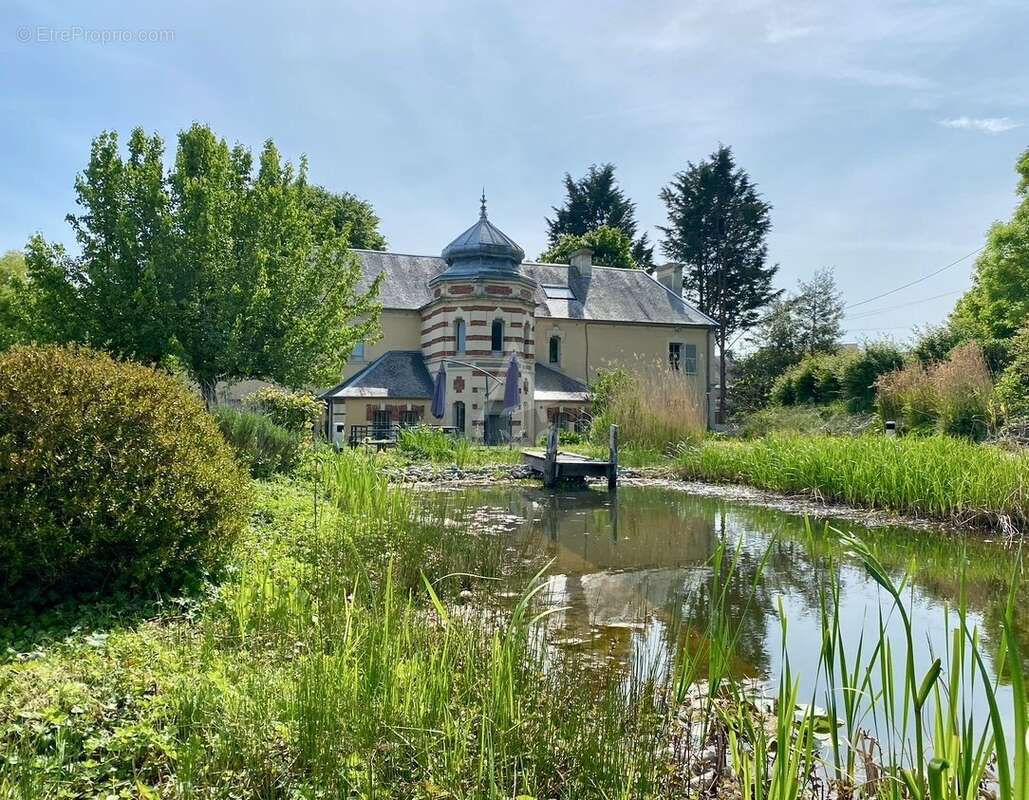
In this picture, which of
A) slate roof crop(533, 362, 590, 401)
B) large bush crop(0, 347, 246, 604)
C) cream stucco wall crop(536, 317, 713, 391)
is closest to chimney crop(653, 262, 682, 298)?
cream stucco wall crop(536, 317, 713, 391)

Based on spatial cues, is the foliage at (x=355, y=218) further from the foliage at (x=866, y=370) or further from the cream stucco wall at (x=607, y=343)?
the foliage at (x=866, y=370)

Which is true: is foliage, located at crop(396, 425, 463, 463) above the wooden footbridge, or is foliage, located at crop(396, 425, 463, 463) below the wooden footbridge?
above

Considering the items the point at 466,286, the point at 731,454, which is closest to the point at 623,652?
the point at 731,454

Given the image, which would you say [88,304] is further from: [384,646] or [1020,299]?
[1020,299]

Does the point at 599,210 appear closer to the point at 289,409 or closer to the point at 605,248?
the point at 605,248

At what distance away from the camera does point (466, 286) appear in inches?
953

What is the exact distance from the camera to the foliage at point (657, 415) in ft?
57.1

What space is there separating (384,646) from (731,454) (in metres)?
12.9

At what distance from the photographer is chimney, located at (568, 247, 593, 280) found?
102 ft

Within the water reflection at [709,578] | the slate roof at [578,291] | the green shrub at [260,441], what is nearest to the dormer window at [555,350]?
the slate roof at [578,291]

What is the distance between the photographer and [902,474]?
10312 mm

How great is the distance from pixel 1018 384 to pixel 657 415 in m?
7.59

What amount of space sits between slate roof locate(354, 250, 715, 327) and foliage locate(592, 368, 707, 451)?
34.4ft

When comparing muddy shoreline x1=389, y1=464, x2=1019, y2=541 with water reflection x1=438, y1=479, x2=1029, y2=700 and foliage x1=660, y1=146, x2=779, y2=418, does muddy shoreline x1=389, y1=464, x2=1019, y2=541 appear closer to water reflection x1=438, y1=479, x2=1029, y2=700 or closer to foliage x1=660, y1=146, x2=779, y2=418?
water reflection x1=438, y1=479, x2=1029, y2=700
